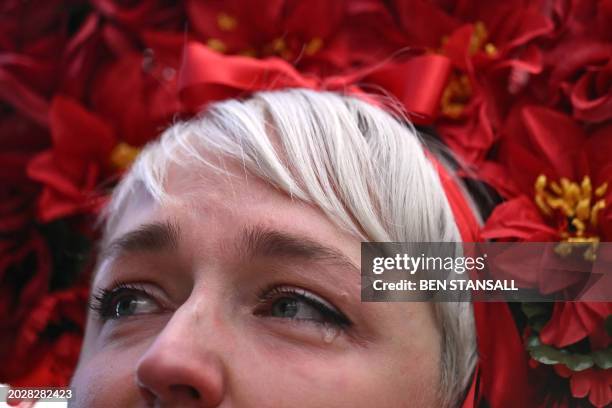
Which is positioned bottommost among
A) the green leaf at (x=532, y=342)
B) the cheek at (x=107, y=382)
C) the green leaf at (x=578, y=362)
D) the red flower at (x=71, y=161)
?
the cheek at (x=107, y=382)

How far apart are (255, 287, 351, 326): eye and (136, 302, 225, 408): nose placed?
82 mm

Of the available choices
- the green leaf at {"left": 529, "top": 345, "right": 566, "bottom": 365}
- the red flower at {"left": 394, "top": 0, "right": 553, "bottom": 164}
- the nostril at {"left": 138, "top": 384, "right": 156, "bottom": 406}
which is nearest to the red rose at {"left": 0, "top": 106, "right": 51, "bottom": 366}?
the nostril at {"left": 138, "top": 384, "right": 156, "bottom": 406}

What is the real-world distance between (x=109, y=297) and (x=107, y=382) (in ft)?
0.49

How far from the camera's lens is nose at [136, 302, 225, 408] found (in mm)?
677

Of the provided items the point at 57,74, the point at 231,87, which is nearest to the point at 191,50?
the point at 231,87

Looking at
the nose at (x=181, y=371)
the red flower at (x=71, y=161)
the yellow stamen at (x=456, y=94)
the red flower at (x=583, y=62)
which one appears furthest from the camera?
the red flower at (x=71, y=161)

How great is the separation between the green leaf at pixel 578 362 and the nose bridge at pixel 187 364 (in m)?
0.36

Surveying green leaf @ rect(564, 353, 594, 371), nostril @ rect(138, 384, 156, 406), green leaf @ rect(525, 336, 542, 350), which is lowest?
nostril @ rect(138, 384, 156, 406)

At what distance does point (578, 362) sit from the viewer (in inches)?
30.9

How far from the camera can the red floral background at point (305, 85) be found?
0.86 meters

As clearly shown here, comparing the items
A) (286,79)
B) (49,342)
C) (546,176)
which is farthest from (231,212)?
(49,342)

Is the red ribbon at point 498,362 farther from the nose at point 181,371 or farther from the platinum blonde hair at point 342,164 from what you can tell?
the nose at point 181,371

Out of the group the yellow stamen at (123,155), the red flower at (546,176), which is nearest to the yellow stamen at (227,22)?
the yellow stamen at (123,155)

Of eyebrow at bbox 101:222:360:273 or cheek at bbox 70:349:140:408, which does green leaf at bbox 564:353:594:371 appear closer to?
eyebrow at bbox 101:222:360:273
